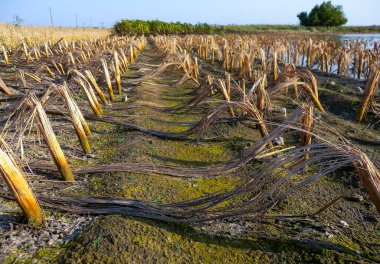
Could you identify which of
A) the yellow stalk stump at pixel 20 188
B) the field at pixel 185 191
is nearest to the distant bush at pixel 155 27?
the field at pixel 185 191

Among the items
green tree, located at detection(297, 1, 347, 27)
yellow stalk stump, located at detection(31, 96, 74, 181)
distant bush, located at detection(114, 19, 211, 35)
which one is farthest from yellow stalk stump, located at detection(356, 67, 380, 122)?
green tree, located at detection(297, 1, 347, 27)

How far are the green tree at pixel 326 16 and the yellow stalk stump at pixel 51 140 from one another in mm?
65328

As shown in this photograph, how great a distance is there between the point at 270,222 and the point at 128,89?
5.68 m

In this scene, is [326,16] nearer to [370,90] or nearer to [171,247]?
[370,90]

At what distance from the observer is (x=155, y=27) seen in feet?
133

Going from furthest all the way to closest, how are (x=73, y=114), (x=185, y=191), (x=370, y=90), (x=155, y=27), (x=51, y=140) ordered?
(x=155, y=27) < (x=370, y=90) < (x=73, y=114) < (x=185, y=191) < (x=51, y=140)

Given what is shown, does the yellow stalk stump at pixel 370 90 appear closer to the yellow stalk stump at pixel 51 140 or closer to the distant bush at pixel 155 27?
the yellow stalk stump at pixel 51 140

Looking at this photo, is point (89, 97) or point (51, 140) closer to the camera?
point (51, 140)

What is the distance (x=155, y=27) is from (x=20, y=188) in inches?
1590

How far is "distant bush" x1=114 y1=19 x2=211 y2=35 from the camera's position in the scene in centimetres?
3912

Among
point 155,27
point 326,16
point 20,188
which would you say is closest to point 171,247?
point 20,188

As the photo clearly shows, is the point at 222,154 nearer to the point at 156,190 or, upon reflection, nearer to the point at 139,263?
the point at 156,190

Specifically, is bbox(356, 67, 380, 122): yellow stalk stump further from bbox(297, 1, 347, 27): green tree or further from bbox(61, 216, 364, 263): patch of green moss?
bbox(297, 1, 347, 27): green tree

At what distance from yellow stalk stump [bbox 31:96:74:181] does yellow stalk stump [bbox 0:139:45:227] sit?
485mm
